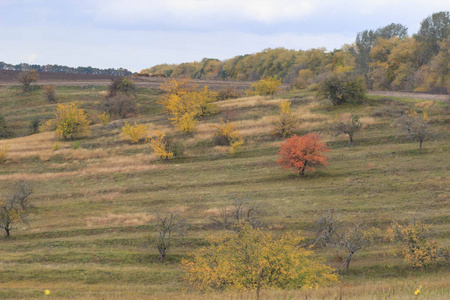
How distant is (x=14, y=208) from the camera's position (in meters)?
32.8

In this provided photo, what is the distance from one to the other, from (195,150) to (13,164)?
80.3ft

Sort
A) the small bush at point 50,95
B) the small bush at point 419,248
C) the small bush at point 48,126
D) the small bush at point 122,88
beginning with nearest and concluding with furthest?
the small bush at point 419,248 < the small bush at point 48,126 < the small bush at point 50,95 < the small bush at point 122,88

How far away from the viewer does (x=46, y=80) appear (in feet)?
339

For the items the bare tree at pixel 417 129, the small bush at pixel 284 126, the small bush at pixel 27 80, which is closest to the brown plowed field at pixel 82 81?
the small bush at pixel 27 80

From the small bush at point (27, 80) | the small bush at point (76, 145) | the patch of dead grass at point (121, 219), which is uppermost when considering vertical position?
the small bush at point (27, 80)

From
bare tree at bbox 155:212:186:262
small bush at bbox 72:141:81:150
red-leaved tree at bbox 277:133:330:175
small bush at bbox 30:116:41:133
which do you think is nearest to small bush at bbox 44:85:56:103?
small bush at bbox 30:116:41:133

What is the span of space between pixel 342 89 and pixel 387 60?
46808 mm

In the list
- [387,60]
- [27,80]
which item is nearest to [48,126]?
[27,80]

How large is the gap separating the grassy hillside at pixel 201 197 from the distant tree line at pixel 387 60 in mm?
20946

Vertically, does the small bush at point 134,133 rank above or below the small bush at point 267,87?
below

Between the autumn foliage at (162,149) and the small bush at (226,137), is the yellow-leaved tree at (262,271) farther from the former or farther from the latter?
the small bush at (226,137)

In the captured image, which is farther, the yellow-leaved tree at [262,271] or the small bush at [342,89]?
the small bush at [342,89]

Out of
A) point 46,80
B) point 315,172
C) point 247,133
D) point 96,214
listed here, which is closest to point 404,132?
point 315,172

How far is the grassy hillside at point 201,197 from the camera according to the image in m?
20.2
